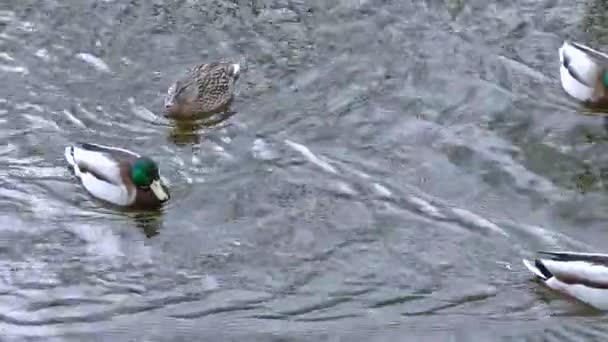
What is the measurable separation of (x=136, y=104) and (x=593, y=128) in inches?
170

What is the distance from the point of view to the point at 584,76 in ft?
39.9

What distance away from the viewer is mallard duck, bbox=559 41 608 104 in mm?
12180

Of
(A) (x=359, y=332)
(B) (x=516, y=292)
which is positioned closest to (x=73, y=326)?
(A) (x=359, y=332)

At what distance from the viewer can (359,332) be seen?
9070 mm

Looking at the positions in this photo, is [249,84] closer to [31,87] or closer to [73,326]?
[31,87]

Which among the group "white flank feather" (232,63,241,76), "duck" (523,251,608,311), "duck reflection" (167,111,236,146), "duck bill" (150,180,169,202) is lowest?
"duck reflection" (167,111,236,146)

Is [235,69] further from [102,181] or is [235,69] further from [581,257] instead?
[581,257]

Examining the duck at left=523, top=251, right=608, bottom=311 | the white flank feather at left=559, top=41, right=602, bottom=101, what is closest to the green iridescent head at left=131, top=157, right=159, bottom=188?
the duck at left=523, top=251, right=608, bottom=311

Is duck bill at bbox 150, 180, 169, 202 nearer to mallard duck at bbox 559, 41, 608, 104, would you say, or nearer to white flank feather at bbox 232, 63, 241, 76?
white flank feather at bbox 232, 63, 241, 76

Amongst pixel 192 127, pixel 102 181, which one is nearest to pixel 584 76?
pixel 192 127

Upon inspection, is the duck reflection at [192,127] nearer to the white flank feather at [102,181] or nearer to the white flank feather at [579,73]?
the white flank feather at [102,181]

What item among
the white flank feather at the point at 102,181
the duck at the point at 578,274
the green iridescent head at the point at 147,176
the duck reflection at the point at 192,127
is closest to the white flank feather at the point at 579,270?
the duck at the point at 578,274

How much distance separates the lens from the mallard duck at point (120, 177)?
10664mm

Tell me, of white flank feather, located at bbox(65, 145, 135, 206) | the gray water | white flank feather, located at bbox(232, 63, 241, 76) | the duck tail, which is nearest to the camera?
the gray water
